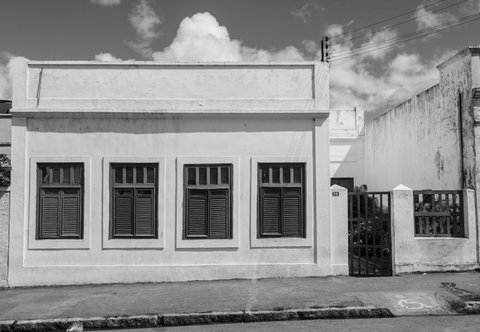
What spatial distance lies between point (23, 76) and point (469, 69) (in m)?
9.45

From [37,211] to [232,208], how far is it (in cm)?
391

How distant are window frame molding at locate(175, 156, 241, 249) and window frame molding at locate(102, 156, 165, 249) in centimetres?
32

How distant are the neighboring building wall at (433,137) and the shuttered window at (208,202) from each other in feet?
17.4

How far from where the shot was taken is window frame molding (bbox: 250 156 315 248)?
30.3 feet

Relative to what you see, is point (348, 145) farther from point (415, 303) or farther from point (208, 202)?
point (415, 303)

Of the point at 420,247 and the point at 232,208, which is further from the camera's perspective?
the point at 420,247

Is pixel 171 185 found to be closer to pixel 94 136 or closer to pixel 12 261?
pixel 94 136

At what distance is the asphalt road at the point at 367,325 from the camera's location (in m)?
6.31

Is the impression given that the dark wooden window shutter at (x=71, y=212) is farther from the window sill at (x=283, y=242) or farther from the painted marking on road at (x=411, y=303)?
the painted marking on road at (x=411, y=303)

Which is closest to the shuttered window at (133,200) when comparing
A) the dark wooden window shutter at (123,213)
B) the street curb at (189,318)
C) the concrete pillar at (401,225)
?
the dark wooden window shutter at (123,213)

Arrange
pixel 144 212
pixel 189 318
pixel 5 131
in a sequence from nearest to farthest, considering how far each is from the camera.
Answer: pixel 189 318 → pixel 144 212 → pixel 5 131

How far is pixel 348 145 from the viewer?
19.8 meters

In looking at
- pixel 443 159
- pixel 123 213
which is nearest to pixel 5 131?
pixel 123 213

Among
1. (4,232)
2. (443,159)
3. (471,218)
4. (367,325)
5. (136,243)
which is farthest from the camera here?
(443,159)
